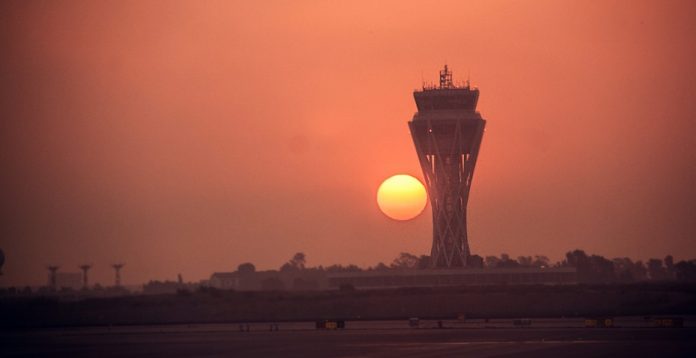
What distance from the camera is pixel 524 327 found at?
353 ft

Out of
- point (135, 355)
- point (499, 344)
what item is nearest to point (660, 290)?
point (499, 344)

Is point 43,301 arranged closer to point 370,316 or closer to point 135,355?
point 370,316

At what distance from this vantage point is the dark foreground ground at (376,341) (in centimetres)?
7838

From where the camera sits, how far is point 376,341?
90.8m

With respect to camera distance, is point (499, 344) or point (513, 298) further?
point (513, 298)

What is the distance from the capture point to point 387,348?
82.7 metres

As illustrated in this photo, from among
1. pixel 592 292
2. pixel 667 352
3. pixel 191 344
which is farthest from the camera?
pixel 592 292

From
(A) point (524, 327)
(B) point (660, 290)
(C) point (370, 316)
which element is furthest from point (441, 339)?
(B) point (660, 290)

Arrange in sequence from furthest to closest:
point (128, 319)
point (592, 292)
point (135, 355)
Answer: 1. point (592, 292)
2. point (128, 319)
3. point (135, 355)

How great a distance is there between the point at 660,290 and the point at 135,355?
107 m

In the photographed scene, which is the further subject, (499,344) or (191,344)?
(191,344)

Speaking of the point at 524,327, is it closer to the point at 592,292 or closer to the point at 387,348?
the point at 387,348

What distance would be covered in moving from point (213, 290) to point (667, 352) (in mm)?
114410

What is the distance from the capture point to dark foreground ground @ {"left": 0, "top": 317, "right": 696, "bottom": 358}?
78.4 metres
